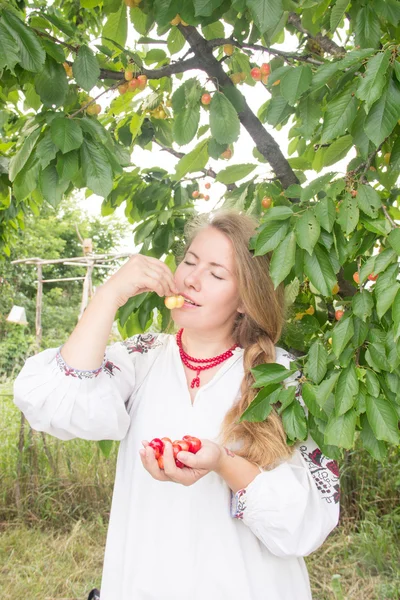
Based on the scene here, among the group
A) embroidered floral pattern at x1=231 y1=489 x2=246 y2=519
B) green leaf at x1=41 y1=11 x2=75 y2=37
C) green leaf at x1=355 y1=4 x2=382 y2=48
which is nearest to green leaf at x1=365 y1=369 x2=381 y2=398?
embroidered floral pattern at x1=231 y1=489 x2=246 y2=519

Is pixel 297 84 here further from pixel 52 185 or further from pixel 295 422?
pixel 295 422

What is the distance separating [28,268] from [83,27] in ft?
29.3

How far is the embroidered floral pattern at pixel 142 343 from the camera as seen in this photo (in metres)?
1.55

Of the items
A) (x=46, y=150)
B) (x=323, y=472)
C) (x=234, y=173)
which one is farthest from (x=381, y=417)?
(x=234, y=173)

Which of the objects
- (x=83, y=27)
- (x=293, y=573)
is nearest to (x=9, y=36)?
(x=293, y=573)

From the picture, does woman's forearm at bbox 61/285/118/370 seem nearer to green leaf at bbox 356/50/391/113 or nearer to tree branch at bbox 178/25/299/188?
green leaf at bbox 356/50/391/113

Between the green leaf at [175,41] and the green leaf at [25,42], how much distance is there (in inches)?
26.4

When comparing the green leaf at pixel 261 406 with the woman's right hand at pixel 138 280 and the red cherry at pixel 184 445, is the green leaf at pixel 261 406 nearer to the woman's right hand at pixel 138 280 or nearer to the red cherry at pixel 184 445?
the red cherry at pixel 184 445

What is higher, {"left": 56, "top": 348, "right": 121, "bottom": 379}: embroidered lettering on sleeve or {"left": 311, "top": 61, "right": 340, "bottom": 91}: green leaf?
{"left": 311, "top": 61, "right": 340, "bottom": 91}: green leaf

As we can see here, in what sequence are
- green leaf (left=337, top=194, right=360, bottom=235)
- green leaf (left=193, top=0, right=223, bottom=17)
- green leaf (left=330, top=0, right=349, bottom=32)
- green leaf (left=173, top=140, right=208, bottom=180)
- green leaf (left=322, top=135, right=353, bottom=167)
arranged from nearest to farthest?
green leaf (left=337, top=194, right=360, bottom=235), green leaf (left=330, top=0, right=349, bottom=32), green leaf (left=193, top=0, right=223, bottom=17), green leaf (left=322, top=135, right=353, bottom=167), green leaf (left=173, top=140, right=208, bottom=180)

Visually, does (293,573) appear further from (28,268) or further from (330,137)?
(28,268)

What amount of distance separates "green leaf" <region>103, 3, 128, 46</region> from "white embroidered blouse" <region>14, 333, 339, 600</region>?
970mm

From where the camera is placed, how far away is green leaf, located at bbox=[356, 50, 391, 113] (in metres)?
1.02

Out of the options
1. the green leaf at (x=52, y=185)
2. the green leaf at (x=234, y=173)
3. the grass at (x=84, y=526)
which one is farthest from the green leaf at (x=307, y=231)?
the grass at (x=84, y=526)
